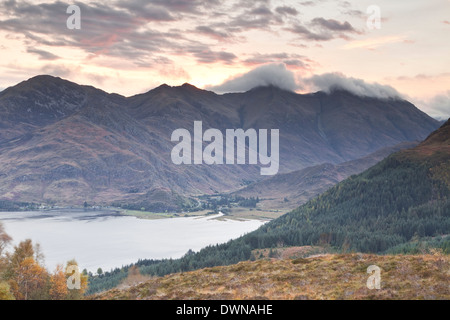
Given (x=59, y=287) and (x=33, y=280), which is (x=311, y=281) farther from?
(x=33, y=280)

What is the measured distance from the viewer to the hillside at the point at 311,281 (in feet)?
118

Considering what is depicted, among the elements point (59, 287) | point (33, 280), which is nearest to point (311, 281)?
point (59, 287)

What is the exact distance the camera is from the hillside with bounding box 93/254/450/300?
3603 centimetres

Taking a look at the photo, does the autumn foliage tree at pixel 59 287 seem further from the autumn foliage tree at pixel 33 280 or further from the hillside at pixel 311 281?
the hillside at pixel 311 281

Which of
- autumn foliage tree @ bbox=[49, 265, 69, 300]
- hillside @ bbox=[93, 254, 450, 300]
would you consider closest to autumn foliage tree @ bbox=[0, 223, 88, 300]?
autumn foliage tree @ bbox=[49, 265, 69, 300]

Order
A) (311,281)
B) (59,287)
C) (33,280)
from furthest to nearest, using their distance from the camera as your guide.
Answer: (59,287) < (33,280) < (311,281)

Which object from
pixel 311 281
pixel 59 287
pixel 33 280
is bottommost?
pixel 59 287

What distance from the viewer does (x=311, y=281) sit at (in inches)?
1688

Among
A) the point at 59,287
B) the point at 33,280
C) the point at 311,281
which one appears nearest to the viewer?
the point at 311,281

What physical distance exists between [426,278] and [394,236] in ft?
526

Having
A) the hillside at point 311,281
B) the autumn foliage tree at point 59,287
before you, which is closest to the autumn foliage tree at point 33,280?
the autumn foliage tree at point 59,287

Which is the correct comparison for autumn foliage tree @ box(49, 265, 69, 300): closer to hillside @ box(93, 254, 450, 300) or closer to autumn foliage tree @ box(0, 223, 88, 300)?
autumn foliage tree @ box(0, 223, 88, 300)

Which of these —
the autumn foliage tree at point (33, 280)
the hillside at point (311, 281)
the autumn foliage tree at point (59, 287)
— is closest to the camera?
the hillside at point (311, 281)
